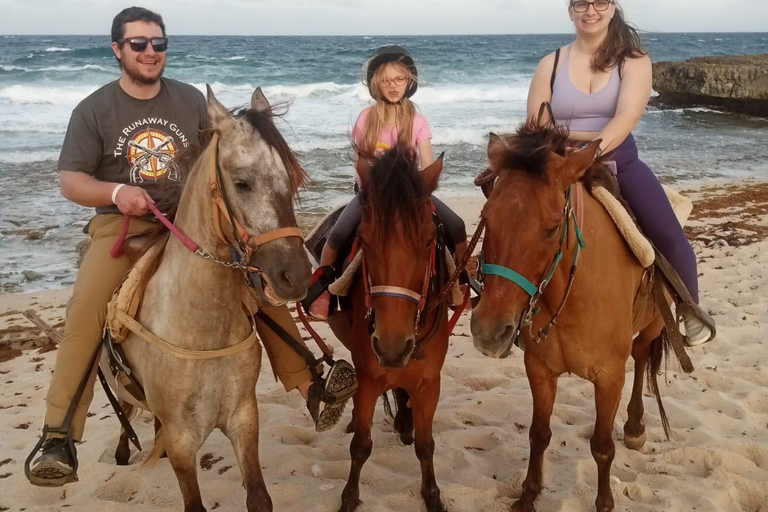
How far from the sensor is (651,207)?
3469 millimetres

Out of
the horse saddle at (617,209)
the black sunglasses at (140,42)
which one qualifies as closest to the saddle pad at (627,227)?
the horse saddle at (617,209)

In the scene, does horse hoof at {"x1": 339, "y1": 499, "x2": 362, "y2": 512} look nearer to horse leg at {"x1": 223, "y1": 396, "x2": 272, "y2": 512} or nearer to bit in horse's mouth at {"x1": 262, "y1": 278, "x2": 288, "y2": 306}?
horse leg at {"x1": 223, "y1": 396, "x2": 272, "y2": 512}

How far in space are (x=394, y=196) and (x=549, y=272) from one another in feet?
2.41

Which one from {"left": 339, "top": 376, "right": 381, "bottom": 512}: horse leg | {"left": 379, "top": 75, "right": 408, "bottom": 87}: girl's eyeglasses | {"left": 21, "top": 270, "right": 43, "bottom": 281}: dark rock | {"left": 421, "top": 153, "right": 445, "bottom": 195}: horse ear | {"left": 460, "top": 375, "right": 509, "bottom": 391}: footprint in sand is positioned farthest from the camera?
{"left": 21, "top": 270, "right": 43, "bottom": 281}: dark rock

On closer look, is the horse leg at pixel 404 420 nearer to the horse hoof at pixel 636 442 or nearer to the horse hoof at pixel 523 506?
the horse hoof at pixel 523 506

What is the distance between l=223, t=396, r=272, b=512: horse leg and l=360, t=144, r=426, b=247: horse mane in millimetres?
1073

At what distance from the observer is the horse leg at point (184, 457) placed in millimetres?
2807

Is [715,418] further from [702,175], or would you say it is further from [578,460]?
[702,175]

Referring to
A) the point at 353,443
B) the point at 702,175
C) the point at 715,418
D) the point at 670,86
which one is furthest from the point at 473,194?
the point at 670,86

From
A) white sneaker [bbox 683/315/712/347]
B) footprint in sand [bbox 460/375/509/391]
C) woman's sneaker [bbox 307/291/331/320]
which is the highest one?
woman's sneaker [bbox 307/291/331/320]

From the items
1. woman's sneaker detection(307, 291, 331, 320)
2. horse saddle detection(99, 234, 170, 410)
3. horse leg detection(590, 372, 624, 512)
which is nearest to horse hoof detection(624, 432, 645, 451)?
horse leg detection(590, 372, 624, 512)

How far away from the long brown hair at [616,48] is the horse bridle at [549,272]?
981 mm

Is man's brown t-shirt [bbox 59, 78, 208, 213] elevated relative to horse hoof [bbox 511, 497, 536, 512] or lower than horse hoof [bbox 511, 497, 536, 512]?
elevated

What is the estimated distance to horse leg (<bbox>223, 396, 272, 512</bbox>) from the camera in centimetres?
294
